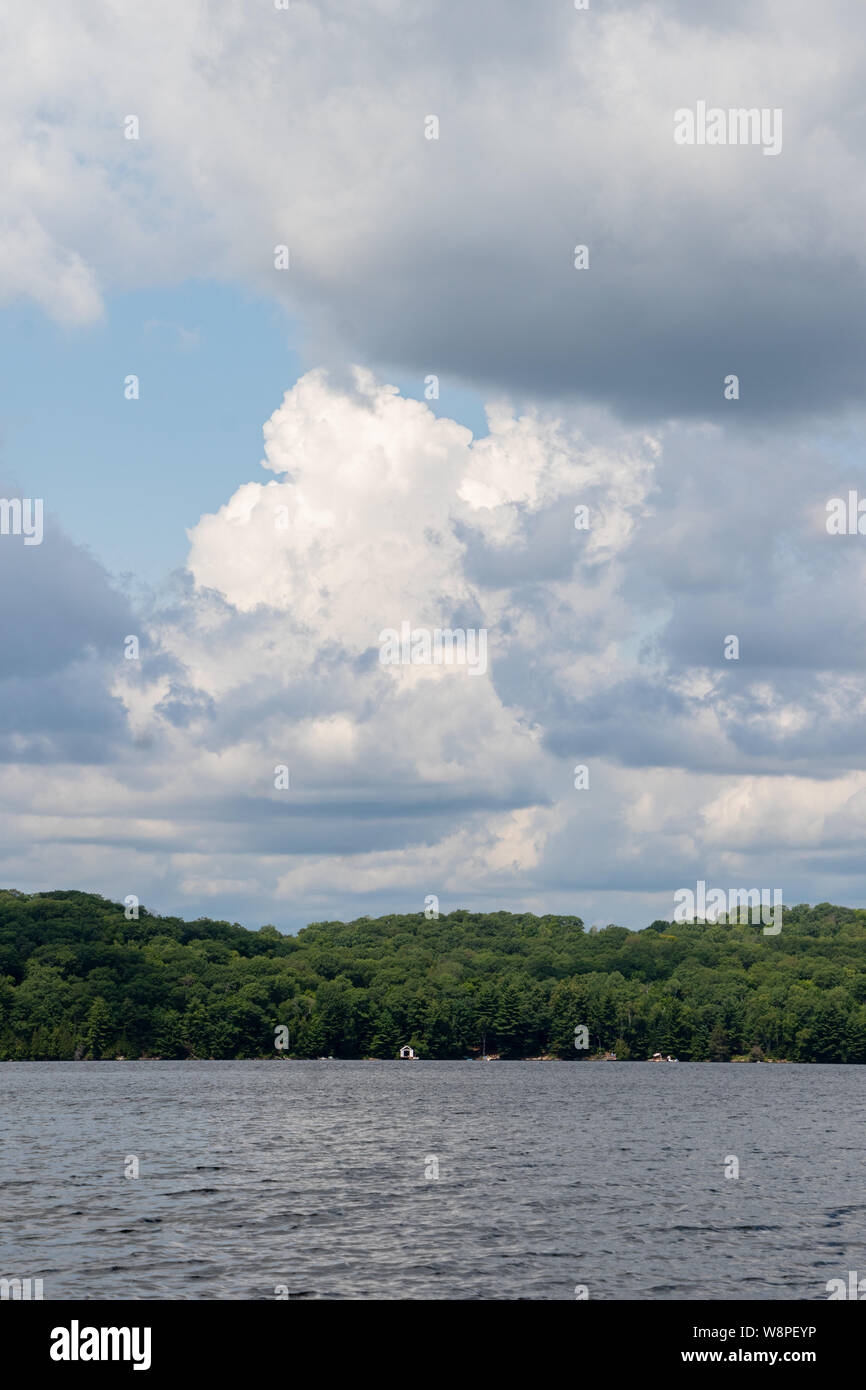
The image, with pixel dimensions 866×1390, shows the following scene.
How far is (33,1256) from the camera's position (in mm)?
54344

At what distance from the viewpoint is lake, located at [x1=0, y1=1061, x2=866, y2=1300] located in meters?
52.1

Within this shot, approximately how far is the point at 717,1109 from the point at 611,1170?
77.3m

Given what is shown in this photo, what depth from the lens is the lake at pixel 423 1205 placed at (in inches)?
2051

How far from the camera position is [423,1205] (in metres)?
71.6

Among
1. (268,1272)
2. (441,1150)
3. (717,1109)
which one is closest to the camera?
(268,1272)
